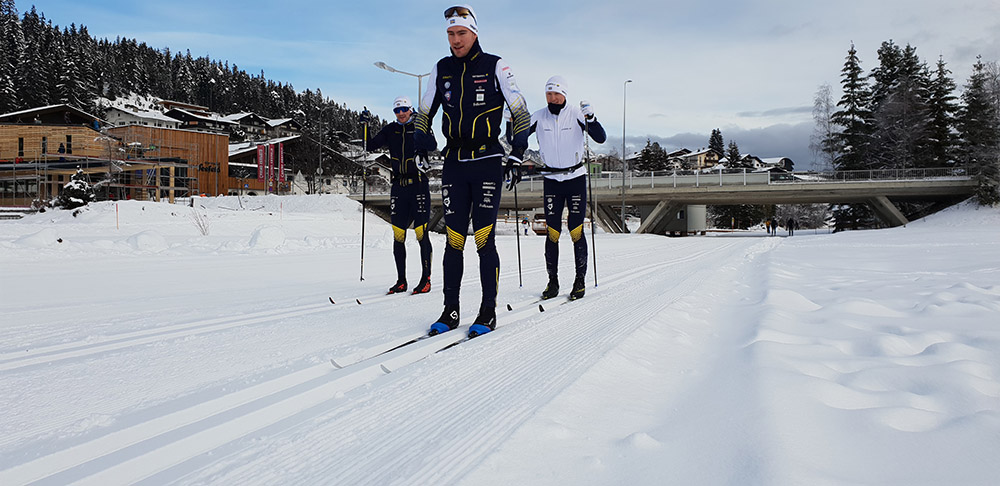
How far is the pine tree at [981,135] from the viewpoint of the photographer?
100 feet

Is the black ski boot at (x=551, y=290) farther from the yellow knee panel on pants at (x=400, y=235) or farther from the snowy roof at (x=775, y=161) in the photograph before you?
the snowy roof at (x=775, y=161)

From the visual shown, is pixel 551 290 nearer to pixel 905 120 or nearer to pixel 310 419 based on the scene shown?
pixel 310 419

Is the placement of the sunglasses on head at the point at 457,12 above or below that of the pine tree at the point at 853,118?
below

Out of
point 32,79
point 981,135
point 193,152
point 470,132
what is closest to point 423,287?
point 470,132

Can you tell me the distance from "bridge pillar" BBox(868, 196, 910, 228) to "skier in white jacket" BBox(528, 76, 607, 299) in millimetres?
34184

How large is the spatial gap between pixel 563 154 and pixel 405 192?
5.60ft

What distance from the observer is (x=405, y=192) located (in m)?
5.72

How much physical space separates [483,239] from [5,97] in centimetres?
8679

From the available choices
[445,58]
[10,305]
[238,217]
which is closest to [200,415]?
[445,58]

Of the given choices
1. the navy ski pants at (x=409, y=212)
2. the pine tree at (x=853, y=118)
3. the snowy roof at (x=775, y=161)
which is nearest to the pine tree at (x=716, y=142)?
the snowy roof at (x=775, y=161)

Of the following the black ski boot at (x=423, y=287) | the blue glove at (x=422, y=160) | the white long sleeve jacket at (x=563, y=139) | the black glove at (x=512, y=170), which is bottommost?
the black ski boot at (x=423, y=287)

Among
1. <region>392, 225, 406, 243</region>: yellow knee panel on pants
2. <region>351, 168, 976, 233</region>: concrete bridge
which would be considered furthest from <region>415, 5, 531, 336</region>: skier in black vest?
<region>351, 168, 976, 233</region>: concrete bridge

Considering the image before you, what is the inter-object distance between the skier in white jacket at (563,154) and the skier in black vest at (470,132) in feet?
6.33

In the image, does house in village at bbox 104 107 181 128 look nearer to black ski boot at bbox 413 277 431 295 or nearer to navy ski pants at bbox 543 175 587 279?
black ski boot at bbox 413 277 431 295
